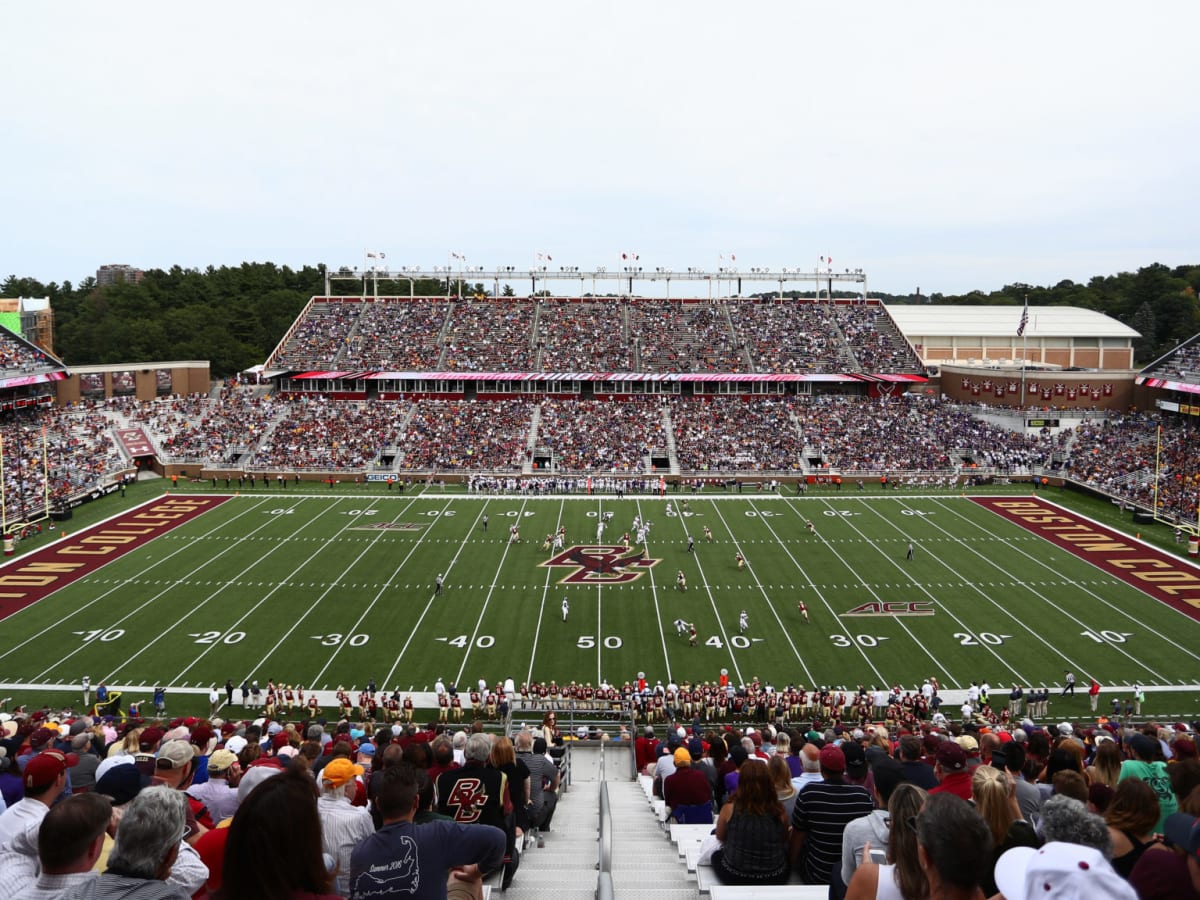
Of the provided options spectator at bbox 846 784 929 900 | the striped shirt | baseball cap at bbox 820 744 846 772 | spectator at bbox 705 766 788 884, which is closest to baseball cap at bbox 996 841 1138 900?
spectator at bbox 846 784 929 900

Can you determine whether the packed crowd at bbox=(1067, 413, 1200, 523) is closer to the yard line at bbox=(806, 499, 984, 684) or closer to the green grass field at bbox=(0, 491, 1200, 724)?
the green grass field at bbox=(0, 491, 1200, 724)

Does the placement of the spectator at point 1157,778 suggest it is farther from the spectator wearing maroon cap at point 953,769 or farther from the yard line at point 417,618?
the yard line at point 417,618

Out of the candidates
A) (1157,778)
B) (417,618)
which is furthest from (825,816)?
(417,618)

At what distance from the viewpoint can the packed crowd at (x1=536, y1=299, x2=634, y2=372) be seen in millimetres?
72312

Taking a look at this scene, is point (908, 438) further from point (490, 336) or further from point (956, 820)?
point (956, 820)

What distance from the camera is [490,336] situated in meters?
75.8

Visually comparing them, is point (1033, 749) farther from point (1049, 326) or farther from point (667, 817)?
point (1049, 326)

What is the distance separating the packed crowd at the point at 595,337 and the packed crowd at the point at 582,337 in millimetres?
89

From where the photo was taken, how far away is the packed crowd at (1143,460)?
45.1 m

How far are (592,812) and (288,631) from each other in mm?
20759

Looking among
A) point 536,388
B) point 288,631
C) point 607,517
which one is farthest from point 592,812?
point 536,388

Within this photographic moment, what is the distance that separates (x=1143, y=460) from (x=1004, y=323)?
1632 inches

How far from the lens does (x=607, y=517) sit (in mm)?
45156

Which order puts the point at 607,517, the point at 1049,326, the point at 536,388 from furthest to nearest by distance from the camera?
the point at 1049,326
the point at 536,388
the point at 607,517
